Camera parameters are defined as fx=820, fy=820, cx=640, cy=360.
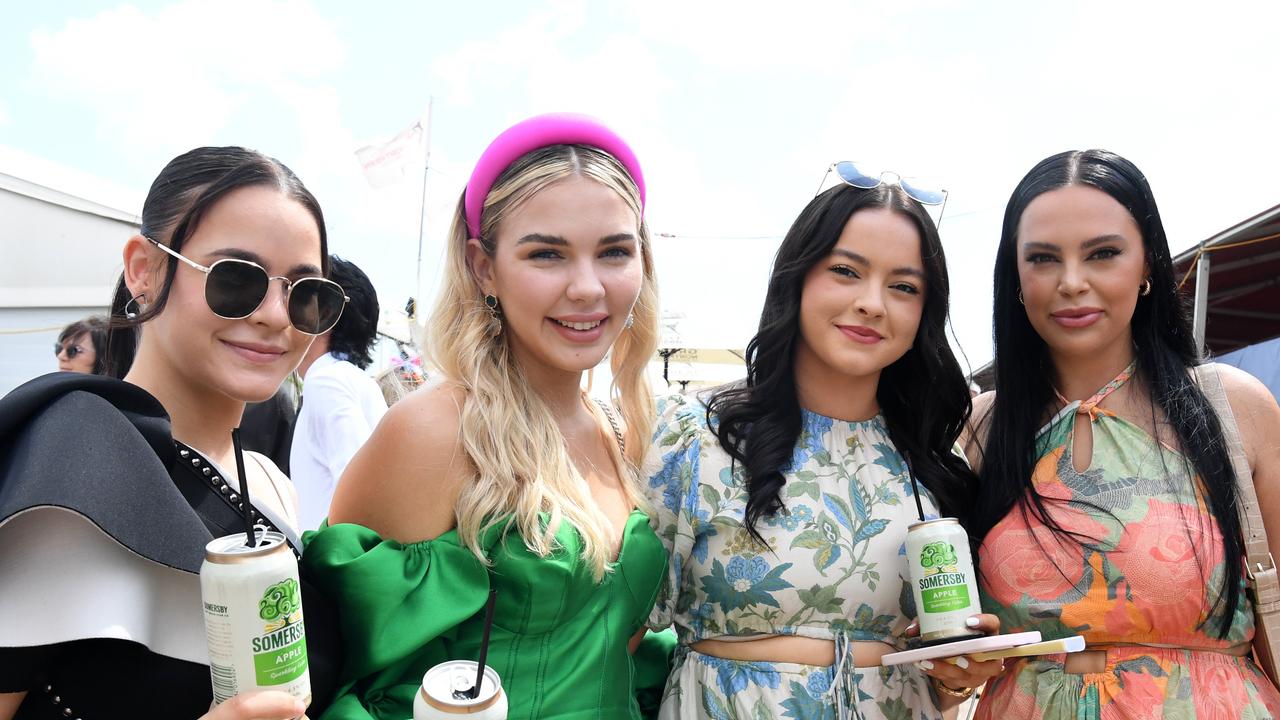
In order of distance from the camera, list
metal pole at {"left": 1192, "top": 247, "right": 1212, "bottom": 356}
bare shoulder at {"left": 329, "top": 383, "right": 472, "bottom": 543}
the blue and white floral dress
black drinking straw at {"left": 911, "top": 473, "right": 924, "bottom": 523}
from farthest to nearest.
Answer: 1. metal pole at {"left": 1192, "top": 247, "right": 1212, "bottom": 356}
2. black drinking straw at {"left": 911, "top": 473, "right": 924, "bottom": 523}
3. the blue and white floral dress
4. bare shoulder at {"left": 329, "top": 383, "right": 472, "bottom": 543}

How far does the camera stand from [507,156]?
2160 mm

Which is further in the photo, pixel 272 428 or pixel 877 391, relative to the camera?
pixel 272 428

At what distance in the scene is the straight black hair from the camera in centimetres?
170

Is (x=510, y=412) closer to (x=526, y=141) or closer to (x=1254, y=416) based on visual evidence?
(x=526, y=141)

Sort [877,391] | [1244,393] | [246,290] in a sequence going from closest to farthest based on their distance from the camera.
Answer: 1. [246,290]
2. [1244,393]
3. [877,391]

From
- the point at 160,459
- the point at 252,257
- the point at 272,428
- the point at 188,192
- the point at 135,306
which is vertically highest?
the point at 188,192

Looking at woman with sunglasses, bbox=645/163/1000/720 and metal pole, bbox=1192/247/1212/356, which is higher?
metal pole, bbox=1192/247/1212/356

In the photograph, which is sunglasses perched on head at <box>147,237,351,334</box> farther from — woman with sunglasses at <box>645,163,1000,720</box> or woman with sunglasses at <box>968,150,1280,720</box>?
woman with sunglasses at <box>968,150,1280,720</box>

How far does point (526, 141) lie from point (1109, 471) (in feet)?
5.96

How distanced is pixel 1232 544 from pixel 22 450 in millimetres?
2668

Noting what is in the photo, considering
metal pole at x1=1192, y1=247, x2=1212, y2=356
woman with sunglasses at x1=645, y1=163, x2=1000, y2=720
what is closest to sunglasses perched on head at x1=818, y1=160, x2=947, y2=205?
woman with sunglasses at x1=645, y1=163, x2=1000, y2=720

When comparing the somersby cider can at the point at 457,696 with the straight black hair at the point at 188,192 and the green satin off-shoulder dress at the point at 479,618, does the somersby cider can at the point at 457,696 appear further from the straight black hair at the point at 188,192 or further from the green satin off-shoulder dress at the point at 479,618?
the straight black hair at the point at 188,192

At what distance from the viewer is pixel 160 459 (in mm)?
1512

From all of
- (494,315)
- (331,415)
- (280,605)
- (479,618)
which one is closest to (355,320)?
(331,415)
